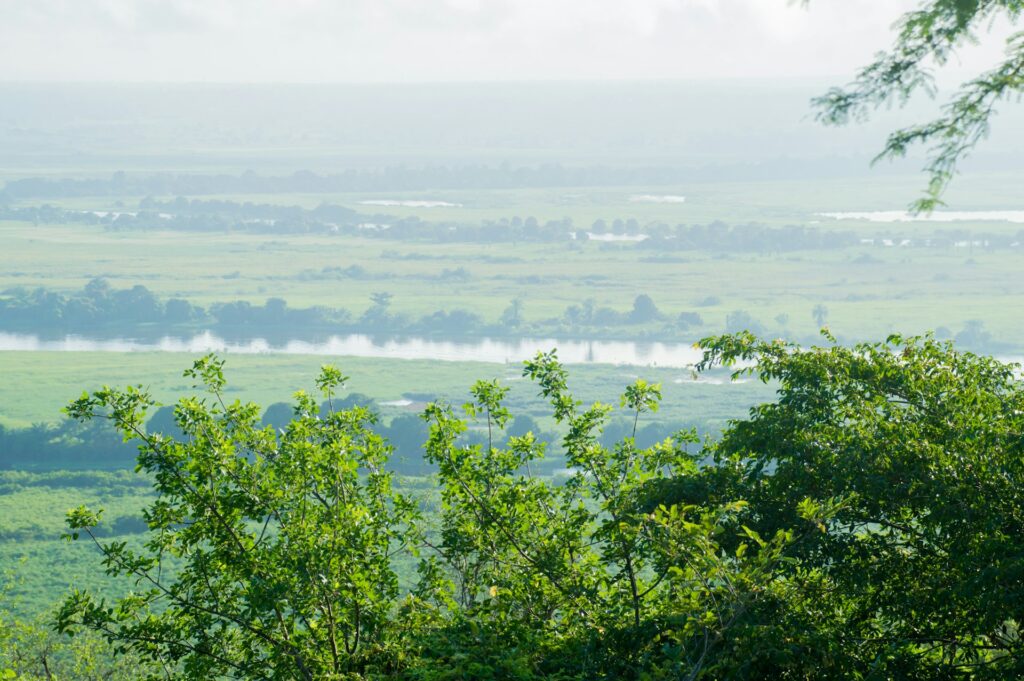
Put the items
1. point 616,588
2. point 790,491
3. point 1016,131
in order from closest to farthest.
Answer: point 790,491 < point 616,588 < point 1016,131

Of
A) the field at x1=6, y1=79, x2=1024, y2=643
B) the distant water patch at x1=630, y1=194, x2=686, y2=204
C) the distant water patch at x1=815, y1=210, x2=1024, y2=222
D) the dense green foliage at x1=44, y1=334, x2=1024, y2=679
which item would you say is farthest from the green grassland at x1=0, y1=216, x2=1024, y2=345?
the dense green foliage at x1=44, y1=334, x2=1024, y2=679

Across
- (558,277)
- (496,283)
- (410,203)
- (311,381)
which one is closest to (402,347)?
(311,381)

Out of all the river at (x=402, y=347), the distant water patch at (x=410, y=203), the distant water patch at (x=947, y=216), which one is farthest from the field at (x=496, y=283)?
the distant water patch at (x=947, y=216)

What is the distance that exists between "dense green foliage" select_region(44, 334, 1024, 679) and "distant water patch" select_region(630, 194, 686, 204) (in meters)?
133

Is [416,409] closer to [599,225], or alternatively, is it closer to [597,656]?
[597,656]

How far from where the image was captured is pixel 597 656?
7.05 metres

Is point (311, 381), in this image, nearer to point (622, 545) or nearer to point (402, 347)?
point (402, 347)

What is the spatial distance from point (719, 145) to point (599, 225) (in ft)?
253

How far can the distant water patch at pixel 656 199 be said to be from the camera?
141 metres

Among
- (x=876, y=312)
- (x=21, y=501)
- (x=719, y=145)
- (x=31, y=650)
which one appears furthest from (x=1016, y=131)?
(x=31, y=650)

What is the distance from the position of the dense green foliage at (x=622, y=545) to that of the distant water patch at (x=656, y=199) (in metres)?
133

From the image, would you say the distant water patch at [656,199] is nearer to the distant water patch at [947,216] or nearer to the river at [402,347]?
the distant water patch at [947,216]

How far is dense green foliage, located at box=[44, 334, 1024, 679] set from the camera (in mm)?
6551

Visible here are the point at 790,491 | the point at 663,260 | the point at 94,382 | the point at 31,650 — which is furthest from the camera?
the point at 663,260
